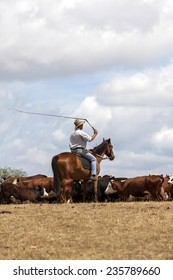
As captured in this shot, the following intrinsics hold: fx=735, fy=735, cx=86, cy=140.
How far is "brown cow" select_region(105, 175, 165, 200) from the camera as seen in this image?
89.0 ft

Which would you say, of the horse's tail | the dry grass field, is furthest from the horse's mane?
the dry grass field

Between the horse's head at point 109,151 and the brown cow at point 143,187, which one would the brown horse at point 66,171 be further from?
the brown cow at point 143,187

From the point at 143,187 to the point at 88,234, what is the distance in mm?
12128

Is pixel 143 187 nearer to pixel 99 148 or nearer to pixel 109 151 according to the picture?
pixel 109 151

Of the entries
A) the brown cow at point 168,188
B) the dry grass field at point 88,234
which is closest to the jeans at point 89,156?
the brown cow at point 168,188

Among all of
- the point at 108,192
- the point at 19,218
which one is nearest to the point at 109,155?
the point at 108,192

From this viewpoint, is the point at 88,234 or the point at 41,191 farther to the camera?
the point at 41,191

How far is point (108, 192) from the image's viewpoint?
2791 centimetres

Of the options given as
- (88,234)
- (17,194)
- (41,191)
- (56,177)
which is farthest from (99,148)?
(88,234)

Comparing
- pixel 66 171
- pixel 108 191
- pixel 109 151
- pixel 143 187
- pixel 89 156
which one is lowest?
pixel 108 191

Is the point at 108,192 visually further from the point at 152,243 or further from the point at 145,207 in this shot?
the point at 152,243

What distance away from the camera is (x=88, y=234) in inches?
612

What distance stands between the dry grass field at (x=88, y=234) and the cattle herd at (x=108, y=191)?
21.4ft

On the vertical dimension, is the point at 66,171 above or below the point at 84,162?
below
